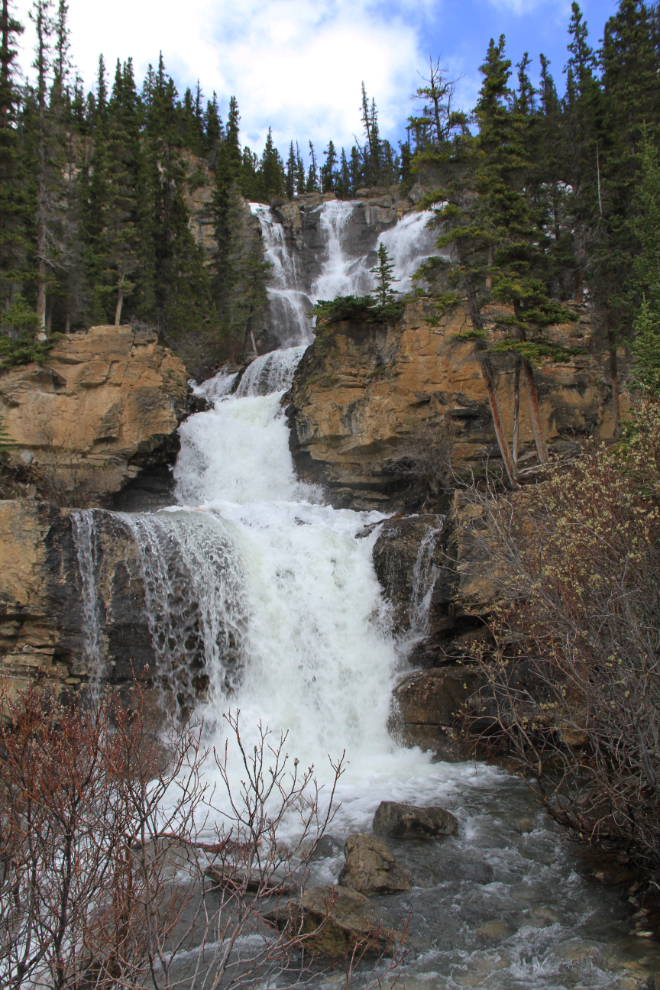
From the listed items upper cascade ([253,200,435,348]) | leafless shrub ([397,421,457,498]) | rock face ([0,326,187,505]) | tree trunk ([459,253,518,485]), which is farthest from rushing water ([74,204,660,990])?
upper cascade ([253,200,435,348])

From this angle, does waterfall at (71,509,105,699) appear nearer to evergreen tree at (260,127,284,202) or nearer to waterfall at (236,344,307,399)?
waterfall at (236,344,307,399)

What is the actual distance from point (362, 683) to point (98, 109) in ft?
175

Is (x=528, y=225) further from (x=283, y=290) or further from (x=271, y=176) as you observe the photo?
(x=271, y=176)

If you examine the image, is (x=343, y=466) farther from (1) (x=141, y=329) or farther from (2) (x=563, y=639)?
(2) (x=563, y=639)

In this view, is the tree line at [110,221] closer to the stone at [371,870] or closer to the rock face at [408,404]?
the rock face at [408,404]

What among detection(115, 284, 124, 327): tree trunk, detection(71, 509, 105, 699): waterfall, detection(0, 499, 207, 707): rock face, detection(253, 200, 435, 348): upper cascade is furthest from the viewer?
detection(253, 200, 435, 348): upper cascade

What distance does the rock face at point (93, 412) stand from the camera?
777 inches

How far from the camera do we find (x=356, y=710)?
43.1 feet

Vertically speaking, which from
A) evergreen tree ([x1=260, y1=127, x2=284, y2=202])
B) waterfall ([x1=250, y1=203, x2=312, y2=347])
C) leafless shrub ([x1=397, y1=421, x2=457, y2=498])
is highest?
evergreen tree ([x1=260, y1=127, x2=284, y2=202])

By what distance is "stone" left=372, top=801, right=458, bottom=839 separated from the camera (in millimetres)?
8781

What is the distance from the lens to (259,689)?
43.8 ft

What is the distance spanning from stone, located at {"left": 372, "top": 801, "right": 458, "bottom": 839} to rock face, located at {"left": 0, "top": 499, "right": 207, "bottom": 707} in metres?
5.66

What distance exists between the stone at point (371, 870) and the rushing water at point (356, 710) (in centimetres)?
18

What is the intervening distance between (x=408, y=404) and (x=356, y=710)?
12629mm
